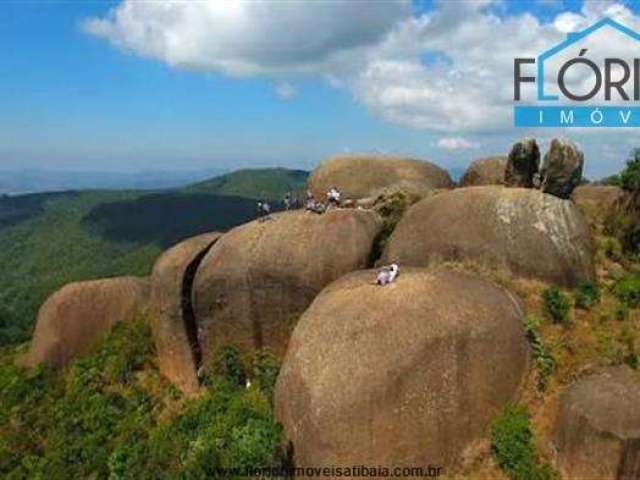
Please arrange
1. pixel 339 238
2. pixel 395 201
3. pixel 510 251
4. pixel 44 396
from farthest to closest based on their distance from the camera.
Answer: pixel 44 396, pixel 395 201, pixel 339 238, pixel 510 251

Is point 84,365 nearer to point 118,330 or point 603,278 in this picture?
point 118,330

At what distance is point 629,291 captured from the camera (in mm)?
26609

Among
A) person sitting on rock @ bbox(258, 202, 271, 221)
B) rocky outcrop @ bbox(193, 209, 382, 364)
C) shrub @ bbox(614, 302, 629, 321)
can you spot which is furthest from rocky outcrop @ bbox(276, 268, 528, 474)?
person sitting on rock @ bbox(258, 202, 271, 221)

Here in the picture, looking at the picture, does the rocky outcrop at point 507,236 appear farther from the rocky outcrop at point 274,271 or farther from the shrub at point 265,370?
the shrub at point 265,370

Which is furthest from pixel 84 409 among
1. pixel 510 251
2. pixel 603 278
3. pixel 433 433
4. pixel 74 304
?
pixel 603 278

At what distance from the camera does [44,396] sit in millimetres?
34219

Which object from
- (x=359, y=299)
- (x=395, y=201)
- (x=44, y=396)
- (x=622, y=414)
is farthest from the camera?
(x=44, y=396)

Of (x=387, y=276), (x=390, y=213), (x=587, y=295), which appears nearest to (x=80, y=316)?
(x=390, y=213)

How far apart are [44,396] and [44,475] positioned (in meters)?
5.14

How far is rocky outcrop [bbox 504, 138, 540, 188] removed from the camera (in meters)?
29.5

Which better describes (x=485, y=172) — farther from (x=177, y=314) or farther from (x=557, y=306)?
(x=177, y=314)

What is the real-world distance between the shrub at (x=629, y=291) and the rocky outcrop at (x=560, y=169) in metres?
4.14

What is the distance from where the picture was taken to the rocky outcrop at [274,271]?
28.7 meters

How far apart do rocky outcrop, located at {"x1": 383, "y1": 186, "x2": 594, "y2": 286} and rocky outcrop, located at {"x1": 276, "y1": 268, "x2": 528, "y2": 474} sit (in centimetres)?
269
